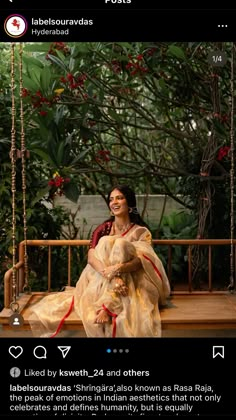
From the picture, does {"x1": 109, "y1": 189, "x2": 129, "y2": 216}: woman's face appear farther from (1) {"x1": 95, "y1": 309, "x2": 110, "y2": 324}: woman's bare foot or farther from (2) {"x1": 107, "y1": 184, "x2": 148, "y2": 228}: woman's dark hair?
(1) {"x1": 95, "y1": 309, "x2": 110, "y2": 324}: woman's bare foot

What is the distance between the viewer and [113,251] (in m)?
2.14

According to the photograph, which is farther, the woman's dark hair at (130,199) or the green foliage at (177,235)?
the green foliage at (177,235)

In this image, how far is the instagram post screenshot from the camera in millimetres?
1427

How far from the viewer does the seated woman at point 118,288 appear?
2023 millimetres

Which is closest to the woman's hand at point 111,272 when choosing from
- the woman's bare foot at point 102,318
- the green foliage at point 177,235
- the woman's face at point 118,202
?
the woman's bare foot at point 102,318
